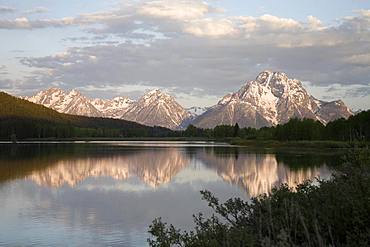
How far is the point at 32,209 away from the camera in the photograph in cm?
2436

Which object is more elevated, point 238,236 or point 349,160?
point 349,160

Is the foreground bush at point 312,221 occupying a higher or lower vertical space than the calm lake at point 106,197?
higher

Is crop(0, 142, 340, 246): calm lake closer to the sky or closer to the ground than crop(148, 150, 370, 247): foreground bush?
closer to the ground

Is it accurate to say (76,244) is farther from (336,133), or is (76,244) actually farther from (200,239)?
(336,133)

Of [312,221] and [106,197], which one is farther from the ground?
[312,221]

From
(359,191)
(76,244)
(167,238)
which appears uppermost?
(359,191)

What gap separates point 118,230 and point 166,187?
1588 centimetres

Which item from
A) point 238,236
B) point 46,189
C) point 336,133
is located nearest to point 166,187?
point 46,189

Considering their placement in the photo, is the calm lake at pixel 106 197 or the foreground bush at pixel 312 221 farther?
the calm lake at pixel 106 197

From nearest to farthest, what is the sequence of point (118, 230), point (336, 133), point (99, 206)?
point (118, 230), point (99, 206), point (336, 133)

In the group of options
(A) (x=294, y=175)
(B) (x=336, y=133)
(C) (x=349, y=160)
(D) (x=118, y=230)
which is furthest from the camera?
(B) (x=336, y=133)

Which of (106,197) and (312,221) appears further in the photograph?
(106,197)

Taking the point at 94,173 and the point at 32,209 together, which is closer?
the point at 32,209

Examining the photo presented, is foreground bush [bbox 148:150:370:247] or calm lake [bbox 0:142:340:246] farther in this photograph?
calm lake [bbox 0:142:340:246]
